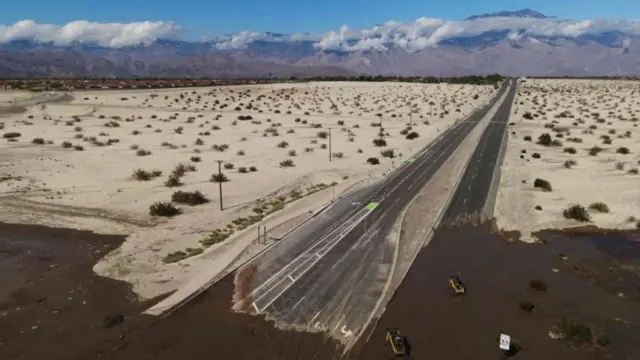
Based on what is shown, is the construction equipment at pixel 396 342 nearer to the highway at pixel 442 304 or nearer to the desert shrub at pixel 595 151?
the highway at pixel 442 304

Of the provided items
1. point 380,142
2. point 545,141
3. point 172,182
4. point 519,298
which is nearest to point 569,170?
point 545,141

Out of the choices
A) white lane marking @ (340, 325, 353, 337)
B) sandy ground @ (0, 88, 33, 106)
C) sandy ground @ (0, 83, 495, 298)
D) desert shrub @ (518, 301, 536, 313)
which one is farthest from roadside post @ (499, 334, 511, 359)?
sandy ground @ (0, 88, 33, 106)

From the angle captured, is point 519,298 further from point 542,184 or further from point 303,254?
point 542,184

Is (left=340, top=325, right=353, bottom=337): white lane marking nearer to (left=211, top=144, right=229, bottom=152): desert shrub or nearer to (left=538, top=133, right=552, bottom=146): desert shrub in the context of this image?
(left=211, top=144, right=229, bottom=152): desert shrub

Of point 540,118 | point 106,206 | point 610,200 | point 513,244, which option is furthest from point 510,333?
point 540,118

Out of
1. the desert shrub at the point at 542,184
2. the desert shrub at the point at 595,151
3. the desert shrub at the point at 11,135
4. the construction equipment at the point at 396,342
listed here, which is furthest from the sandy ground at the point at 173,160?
the desert shrub at the point at 595,151

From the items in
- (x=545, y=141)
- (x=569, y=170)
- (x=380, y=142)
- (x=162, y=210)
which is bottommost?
(x=162, y=210)

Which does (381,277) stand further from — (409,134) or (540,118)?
(540,118)
